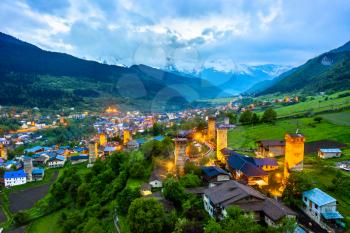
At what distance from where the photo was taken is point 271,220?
75.3 feet

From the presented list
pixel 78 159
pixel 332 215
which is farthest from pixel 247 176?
pixel 78 159

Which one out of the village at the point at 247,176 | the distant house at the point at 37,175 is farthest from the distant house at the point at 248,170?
the distant house at the point at 37,175

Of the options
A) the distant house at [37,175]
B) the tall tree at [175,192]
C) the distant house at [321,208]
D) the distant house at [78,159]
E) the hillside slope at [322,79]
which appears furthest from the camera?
the hillside slope at [322,79]

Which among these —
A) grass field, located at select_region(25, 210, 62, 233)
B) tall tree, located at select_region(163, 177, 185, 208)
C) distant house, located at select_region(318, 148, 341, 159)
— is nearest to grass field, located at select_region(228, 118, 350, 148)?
distant house, located at select_region(318, 148, 341, 159)

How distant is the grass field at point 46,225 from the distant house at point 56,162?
1213 inches

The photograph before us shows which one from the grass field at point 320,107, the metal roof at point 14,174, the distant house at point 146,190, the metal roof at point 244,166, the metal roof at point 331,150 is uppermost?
the grass field at point 320,107

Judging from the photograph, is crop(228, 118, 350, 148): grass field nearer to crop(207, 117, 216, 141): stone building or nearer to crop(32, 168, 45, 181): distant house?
crop(207, 117, 216, 141): stone building

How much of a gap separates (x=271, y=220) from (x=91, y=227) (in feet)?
60.1

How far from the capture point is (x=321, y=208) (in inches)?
957

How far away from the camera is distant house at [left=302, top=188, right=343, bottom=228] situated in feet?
78.4

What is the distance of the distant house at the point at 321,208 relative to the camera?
23891 mm

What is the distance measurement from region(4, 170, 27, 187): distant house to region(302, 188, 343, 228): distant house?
56.1 meters

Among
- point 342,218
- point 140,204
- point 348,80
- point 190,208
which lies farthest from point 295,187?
point 348,80

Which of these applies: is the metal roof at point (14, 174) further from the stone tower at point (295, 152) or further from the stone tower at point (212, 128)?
the stone tower at point (295, 152)
